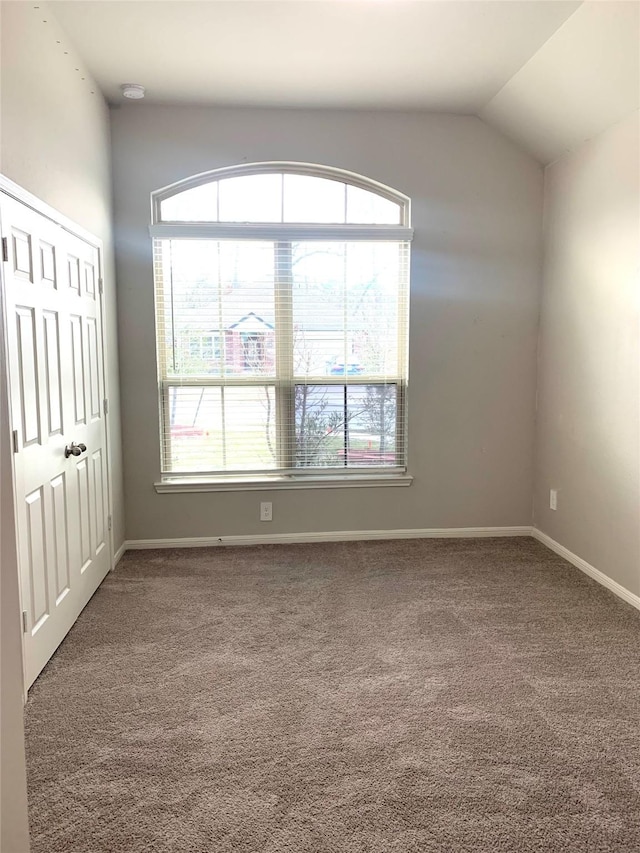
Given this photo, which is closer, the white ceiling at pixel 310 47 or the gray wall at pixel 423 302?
the white ceiling at pixel 310 47

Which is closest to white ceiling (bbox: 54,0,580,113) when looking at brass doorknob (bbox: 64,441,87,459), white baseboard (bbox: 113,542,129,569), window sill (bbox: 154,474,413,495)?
brass doorknob (bbox: 64,441,87,459)

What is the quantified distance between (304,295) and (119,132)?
157 centimetres

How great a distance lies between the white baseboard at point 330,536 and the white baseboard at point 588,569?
0.61 feet

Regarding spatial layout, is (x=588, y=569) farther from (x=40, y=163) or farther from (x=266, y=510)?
→ (x=40, y=163)

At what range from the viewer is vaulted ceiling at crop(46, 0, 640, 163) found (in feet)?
8.84

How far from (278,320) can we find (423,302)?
1031 mm

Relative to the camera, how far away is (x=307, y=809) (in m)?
1.76

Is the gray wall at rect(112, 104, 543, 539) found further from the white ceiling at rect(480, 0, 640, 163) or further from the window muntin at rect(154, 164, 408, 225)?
the white ceiling at rect(480, 0, 640, 163)

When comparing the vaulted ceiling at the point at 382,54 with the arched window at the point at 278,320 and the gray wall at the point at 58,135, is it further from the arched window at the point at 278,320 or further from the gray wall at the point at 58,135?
the arched window at the point at 278,320

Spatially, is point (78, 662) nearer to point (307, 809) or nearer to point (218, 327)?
point (307, 809)

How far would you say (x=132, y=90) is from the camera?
3.46 meters

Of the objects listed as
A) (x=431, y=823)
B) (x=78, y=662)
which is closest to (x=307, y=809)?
(x=431, y=823)

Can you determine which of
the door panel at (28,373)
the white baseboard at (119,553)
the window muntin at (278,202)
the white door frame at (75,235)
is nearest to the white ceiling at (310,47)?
the window muntin at (278,202)

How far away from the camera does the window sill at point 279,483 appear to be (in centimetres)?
404
